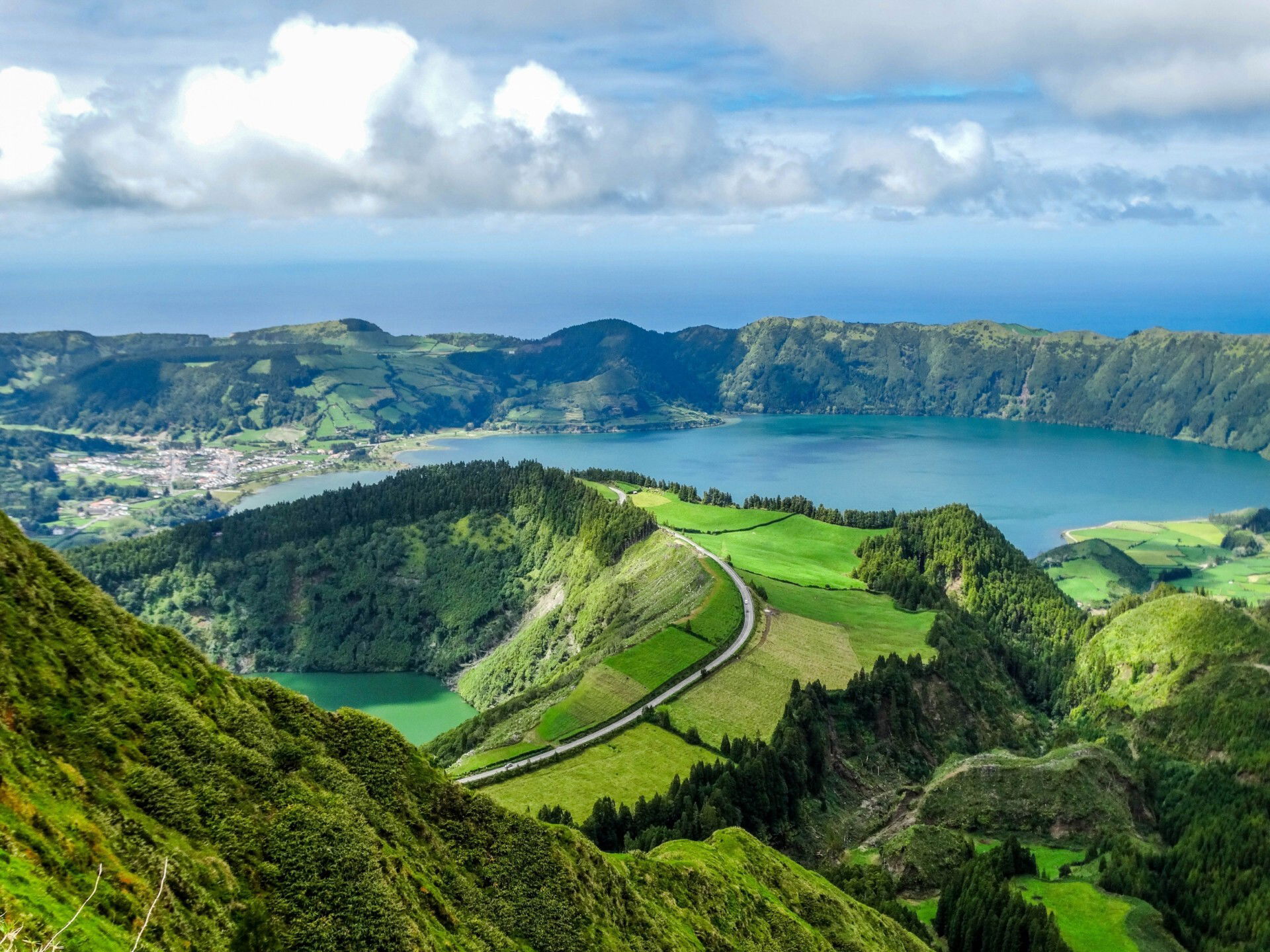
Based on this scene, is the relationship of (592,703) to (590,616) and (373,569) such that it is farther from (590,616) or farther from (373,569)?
(373,569)

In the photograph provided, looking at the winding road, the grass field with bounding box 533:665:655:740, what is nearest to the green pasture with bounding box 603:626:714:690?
the grass field with bounding box 533:665:655:740

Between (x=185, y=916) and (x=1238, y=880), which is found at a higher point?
(x=185, y=916)

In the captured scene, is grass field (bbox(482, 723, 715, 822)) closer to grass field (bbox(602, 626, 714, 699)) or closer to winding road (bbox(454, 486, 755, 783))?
winding road (bbox(454, 486, 755, 783))


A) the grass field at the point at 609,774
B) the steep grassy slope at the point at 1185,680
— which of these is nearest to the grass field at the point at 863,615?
the steep grassy slope at the point at 1185,680

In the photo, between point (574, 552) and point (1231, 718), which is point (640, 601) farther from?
point (1231, 718)

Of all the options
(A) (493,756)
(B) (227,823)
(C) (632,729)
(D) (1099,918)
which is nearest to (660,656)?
(C) (632,729)

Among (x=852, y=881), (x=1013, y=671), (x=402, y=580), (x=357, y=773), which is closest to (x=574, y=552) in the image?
(x=402, y=580)

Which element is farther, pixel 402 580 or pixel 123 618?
pixel 402 580
